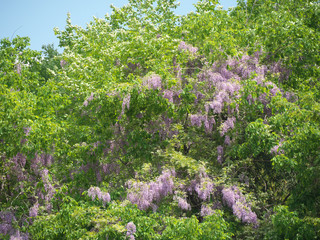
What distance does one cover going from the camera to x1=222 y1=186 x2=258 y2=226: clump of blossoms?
11148mm

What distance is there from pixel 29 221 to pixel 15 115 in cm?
285

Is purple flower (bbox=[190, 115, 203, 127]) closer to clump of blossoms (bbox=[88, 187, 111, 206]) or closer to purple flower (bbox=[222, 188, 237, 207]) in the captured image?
purple flower (bbox=[222, 188, 237, 207])

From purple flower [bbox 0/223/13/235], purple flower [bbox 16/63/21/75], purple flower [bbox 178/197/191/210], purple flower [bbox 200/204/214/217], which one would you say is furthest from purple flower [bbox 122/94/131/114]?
purple flower [bbox 16/63/21/75]

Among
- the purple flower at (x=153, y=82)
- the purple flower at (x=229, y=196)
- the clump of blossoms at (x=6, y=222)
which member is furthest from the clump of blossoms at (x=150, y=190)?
the clump of blossoms at (x=6, y=222)

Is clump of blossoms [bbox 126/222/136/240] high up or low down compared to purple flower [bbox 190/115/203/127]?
down

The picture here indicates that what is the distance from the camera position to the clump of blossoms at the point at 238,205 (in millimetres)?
11148

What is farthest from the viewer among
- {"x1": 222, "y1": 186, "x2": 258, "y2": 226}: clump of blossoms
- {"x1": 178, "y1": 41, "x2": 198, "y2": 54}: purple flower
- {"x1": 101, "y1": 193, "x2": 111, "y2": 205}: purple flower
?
{"x1": 178, "y1": 41, "x2": 198, "y2": 54}: purple flower

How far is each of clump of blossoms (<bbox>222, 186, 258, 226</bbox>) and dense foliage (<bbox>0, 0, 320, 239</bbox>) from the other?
1.3 inches

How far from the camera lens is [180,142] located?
41.2 feet

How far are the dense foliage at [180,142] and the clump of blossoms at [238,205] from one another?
1.3 inches

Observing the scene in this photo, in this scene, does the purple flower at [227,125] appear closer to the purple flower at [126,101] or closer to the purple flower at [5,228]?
the purple flower at [126,101]

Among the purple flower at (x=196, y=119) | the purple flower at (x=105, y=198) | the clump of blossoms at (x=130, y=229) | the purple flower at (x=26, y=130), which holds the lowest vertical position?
the clump of blossoms at (x=130, y=229)

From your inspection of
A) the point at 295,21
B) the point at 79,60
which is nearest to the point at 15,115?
the point at 79,60

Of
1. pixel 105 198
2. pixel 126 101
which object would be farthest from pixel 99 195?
pixel 126 101
